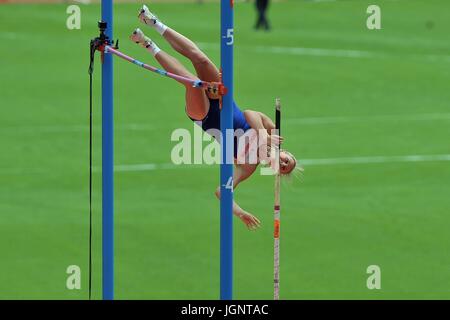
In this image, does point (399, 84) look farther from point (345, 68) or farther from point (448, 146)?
point (448, 146)

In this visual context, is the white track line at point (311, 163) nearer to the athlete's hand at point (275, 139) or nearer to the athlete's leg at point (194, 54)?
the athlete's leg at point (194, 54)

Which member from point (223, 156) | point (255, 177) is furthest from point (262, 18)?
point (223, 156)

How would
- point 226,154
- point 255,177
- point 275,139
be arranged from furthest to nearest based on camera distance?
point 255,177 → point 275,139 → point 226,154

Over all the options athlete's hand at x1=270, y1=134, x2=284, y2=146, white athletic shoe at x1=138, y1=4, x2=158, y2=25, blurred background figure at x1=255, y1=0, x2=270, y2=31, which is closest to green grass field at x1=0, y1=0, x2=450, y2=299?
blurred background figure at x1=255, y1=0, x2=270, y2=31

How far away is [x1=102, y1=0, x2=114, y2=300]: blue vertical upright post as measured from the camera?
11289 mm

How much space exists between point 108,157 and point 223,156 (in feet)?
4.49

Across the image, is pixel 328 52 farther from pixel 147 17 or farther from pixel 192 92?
pixel 147 17

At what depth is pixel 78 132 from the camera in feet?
84.9

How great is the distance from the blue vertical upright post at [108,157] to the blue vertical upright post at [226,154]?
1.30 m

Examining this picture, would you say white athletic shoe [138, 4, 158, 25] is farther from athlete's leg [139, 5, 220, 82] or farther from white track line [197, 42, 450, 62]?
white track line [197, 42, 450, 62]

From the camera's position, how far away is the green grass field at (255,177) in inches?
677

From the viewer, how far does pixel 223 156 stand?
10.5m

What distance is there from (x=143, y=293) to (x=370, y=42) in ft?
74.5

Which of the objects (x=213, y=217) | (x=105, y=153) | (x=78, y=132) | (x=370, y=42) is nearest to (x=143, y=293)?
(x=213, y=217)
